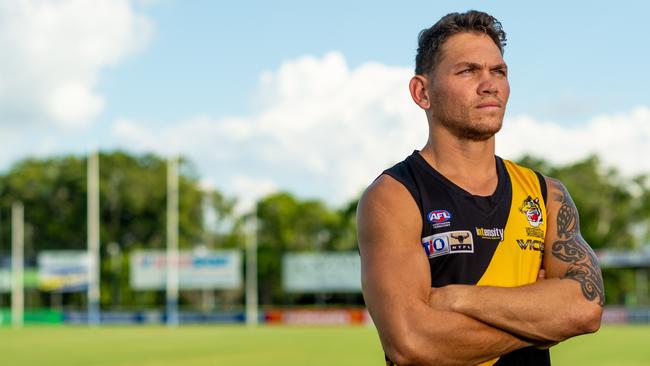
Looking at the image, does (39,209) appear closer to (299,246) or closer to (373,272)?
(299,246)

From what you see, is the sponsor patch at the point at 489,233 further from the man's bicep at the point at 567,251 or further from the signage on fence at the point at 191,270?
the signage on fence at the point at 191,270

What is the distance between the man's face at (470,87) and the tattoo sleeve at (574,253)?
1.64ft

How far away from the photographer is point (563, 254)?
3.80m

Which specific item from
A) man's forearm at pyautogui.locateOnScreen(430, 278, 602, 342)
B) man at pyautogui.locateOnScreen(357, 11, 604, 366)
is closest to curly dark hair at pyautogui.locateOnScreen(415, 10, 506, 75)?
man at pyautogui.locateOnScreen(357, 11, 604, 366)

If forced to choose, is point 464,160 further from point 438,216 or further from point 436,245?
point 436,245

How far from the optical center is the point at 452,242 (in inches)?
140

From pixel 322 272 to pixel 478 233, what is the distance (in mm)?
56619

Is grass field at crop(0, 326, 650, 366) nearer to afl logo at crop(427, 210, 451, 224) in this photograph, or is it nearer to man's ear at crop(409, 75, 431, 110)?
man's ear at crop(409, 75, 431, 110)

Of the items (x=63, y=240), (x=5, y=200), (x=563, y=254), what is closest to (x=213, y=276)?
(x=63, y=240)

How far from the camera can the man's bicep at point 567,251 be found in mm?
3725

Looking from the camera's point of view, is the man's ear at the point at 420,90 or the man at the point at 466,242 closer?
the man at the point at 466,242

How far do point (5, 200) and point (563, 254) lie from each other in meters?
92.0

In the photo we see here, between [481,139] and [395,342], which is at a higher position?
[481,139]

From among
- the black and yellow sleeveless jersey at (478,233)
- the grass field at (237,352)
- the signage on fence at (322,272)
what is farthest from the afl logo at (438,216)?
the signage on fence at (322,272)
